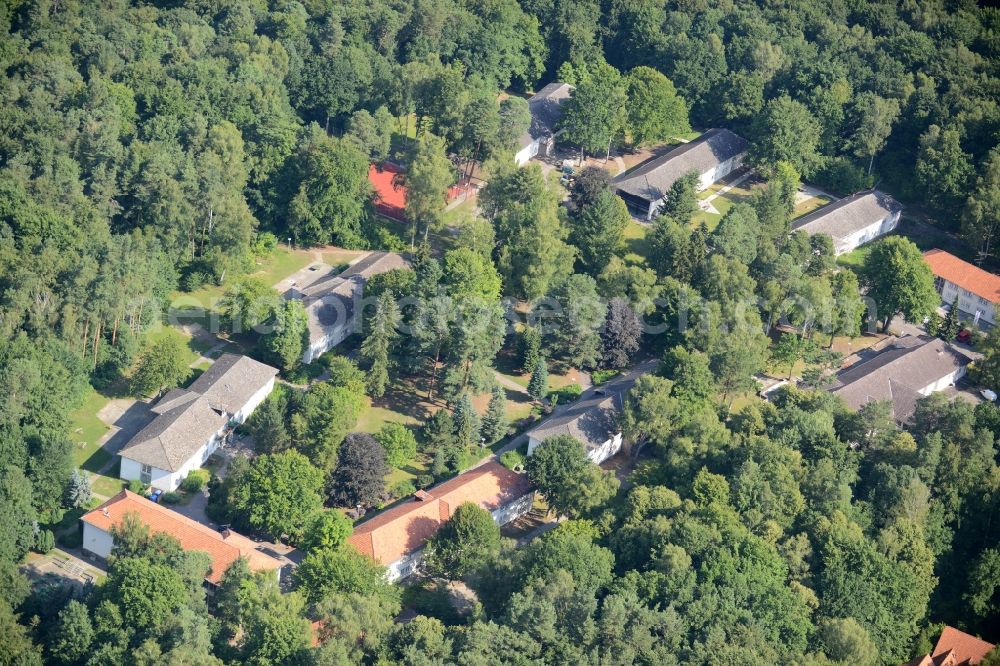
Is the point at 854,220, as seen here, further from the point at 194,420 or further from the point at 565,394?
the point at 194,420

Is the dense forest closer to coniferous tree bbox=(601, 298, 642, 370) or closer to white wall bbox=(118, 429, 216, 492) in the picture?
coniferous tree bbox=(601, 298, 642, 370)

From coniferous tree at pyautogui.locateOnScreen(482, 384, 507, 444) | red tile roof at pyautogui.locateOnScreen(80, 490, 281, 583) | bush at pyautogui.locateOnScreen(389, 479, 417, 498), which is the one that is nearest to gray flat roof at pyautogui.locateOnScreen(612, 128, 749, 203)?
coniferous tree at pyautogui.locateOnScreen(482, 384, 507, 444)

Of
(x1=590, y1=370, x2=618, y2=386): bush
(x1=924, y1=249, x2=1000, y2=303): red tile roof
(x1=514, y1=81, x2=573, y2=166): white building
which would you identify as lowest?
(x1=590, y1=370, x2=618, y2=386): bush

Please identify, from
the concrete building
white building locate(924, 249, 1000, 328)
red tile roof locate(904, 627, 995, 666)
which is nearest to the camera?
red tile roof locate(904, 627, 995, 666)

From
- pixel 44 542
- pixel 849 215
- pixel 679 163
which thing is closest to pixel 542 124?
pixel 679 163

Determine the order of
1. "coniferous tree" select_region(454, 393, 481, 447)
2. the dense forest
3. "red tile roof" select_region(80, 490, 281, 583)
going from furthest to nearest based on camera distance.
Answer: "coniferous tree" select_region(454, 393, 481, 447) < "red tile roof" select_region(80, 490, 281, 583) < the dense forest

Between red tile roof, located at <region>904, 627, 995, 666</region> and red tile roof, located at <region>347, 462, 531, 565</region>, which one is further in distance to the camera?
red tile roof, located at <region>347, 462, 531, 565</region>

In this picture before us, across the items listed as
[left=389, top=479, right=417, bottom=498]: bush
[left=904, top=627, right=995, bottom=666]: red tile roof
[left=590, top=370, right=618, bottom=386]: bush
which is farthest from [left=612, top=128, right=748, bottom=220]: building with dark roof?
[left=904, top=627, right=995, bottom=666]: red tile roof

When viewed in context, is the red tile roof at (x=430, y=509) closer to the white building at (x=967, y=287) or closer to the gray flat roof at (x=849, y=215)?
the gray flat roof at (x=849, y=215)

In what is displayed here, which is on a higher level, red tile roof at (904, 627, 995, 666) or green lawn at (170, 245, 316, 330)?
green lawn at (170, 245, 316, 330)
